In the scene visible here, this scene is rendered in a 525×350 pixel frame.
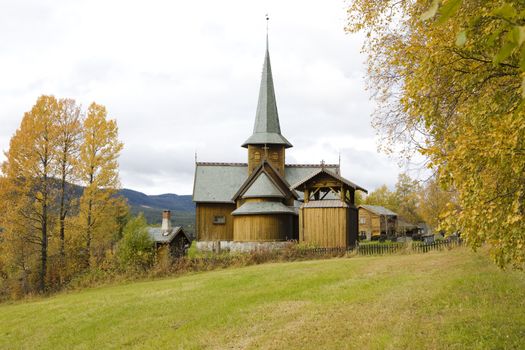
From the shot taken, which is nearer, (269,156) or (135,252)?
(135,252)

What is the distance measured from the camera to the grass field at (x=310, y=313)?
28.1 ft

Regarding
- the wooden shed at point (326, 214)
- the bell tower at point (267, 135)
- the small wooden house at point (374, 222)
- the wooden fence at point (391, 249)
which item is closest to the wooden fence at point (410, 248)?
the wooden fence at point (391, 249)

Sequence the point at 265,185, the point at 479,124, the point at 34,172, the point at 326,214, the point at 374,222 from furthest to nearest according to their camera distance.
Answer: the point at 374,222 → the point at 265,185 → the point at 326,214 → the point at 34,172 → the point at 479,124

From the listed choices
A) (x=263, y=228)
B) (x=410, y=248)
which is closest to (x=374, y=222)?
(x=263, y=228)

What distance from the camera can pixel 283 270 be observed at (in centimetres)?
1997

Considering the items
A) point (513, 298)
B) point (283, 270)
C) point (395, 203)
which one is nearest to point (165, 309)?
point (283, 270)

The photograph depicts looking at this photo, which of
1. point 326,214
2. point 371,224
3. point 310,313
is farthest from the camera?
point 371,224

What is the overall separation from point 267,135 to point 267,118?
2.14 metres

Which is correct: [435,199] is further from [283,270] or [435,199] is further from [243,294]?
[243,294]

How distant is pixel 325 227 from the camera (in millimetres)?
30484

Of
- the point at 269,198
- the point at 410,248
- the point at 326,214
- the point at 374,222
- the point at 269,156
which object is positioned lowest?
the point at 410,248

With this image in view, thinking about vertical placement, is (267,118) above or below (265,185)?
above

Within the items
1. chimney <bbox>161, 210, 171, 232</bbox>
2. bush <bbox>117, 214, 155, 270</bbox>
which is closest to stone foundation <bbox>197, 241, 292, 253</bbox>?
chimney <bbox>161, 210, 171, 232</bbox>

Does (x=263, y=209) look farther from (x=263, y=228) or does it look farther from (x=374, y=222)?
(x=374, y=222)
